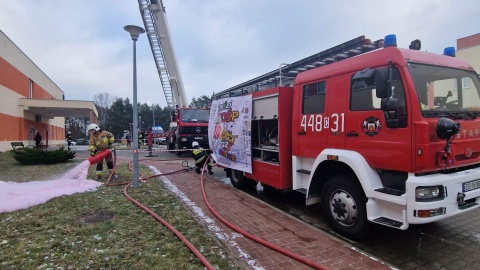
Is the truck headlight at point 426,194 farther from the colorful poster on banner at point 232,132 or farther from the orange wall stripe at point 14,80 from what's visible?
the orange wall stripe at point 14,80

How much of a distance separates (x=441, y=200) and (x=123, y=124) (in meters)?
76.7

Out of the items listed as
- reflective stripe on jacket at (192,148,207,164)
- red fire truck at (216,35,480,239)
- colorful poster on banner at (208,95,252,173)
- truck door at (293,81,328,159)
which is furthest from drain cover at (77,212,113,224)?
reflective stripe on jacket at (192,148,207,164)

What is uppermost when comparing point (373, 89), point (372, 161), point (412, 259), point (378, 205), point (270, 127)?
point (373, 89)

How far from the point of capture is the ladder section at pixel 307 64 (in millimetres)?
5098

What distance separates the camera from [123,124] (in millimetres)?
74188

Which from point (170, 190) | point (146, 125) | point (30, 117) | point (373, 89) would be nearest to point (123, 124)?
point (146, 125)

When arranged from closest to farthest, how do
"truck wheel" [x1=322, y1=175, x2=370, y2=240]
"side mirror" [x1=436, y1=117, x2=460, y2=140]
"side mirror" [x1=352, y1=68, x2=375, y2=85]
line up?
1. "side mirror" [x1=436, y1=117, x2=460, y2=140]
2. "side mirror" [x1=352, y1=68, x2=375, y2=85]
3. "truck wheel" [x1=322, y1=175, x2=370, y2=240]

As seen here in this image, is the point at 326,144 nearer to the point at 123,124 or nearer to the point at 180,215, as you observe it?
the point at 180,215

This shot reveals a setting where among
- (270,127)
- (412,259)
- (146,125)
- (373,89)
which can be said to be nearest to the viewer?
(412,259)

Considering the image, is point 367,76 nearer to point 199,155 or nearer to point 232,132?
point 232,132

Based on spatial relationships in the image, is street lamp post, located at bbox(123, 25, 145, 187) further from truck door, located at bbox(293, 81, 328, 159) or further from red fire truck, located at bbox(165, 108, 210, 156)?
red fire truck, located at bbox(165, 108, 210, 156)

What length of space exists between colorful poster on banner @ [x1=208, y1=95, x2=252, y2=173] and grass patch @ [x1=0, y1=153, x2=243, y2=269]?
1.96 metres

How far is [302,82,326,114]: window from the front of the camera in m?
5.06

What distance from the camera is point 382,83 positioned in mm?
3752
